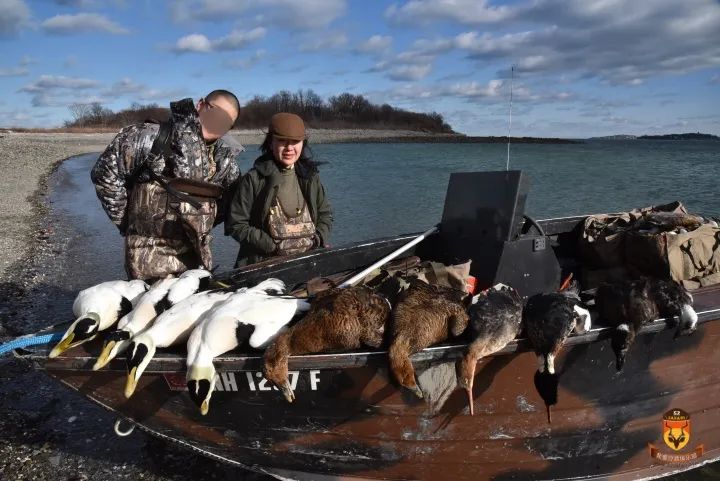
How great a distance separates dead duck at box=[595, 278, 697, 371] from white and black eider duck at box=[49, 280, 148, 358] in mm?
2907

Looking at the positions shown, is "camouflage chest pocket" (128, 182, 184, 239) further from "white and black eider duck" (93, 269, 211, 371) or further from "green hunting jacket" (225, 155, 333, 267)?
"white and black eider duck" (93, 269, 211, 371)

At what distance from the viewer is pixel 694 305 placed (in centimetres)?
342

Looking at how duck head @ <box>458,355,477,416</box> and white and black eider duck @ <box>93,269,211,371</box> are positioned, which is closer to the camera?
duck head @ <box>458,355,477,416</box>

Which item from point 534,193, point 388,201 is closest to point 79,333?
point 388,201

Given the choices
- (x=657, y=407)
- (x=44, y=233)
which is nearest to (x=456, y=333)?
(x=657, y=407)

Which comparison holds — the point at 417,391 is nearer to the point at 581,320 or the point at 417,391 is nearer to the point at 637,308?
the point at 581,320

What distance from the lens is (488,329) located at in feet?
9.84

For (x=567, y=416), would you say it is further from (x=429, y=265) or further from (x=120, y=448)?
(x=120, y=448)

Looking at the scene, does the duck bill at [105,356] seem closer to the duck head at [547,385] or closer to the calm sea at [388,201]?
the duck head at [547,385]

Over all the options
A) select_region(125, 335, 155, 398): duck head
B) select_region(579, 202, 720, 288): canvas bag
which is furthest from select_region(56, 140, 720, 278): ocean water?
select_region(125, 335, 155, 398): duck head

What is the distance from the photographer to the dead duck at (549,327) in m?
3.01

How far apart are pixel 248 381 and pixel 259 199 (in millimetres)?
1834

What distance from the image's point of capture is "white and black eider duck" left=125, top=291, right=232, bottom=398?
3098 millimetres

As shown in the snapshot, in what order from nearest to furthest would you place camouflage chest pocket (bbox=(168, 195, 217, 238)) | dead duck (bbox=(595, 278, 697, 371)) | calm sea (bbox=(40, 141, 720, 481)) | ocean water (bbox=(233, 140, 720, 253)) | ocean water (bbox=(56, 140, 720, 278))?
dead duck (bbox=(595, 278, 697, 371)) → camouflage chest pocket (bbox=(168, 195, 217, 238)) → calm sea (bbox=(40, 141, 720, 481)) → ocean water (bbox=(56, 140, 720, 278)) → ocean water (bbox=(233, 140, 720, 253))
